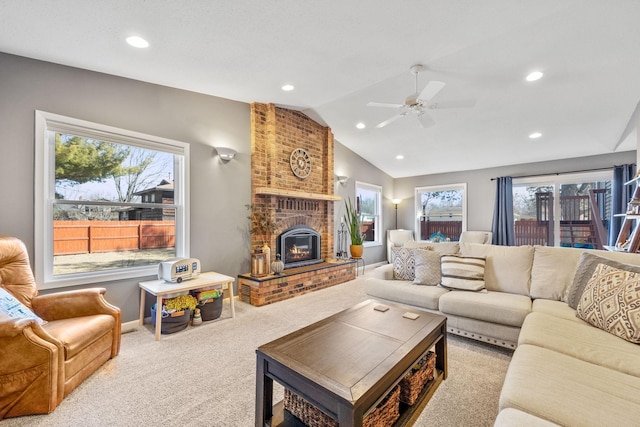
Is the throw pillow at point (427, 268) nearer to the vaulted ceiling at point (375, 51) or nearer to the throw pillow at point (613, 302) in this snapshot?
the throw pillow at point (613, 302)

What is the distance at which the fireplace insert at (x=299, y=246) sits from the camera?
14.8ft

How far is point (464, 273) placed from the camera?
9.38 feet

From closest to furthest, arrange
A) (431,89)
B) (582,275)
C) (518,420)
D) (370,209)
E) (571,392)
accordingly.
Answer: (518,420)
(571,392)
(582,275)
(431,89)
(370,209)

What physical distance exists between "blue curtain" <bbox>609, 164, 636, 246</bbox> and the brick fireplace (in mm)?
4816

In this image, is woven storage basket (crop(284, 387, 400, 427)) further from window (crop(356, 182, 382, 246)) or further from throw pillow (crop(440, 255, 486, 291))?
window (crop(356, 182, 382, 246))

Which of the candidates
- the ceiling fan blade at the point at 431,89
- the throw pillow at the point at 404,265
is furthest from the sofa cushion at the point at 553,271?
the ceiling fan blade at the point at 431,89

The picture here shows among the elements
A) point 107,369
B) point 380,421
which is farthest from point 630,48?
point 107,369

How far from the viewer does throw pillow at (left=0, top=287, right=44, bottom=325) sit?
181 cm

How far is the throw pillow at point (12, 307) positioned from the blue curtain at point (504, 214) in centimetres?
732

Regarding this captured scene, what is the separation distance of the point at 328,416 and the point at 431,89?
2.88 meters

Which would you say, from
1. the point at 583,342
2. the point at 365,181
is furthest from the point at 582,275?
the point at 365,181

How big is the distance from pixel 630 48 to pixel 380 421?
4.02 meters

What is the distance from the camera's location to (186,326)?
297cm

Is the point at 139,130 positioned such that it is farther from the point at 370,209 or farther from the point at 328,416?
the point at 370,209
